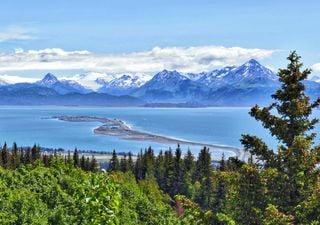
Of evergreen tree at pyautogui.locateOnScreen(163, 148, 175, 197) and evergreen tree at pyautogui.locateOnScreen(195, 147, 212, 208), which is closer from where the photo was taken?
evergreen tree at pyautogui.locateOnScreen(195, 147, 212, 208)

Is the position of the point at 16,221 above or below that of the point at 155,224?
above

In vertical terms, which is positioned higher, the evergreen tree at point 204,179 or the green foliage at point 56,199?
the green foliage at point 56,199

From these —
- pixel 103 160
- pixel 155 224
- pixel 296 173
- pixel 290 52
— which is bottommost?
pixel 103 160

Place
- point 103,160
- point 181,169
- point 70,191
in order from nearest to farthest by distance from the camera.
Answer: point 70,191 < point 181,169 < point 103,160

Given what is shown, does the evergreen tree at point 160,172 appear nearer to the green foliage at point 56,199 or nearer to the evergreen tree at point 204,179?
the evergreen tree at point 204,179

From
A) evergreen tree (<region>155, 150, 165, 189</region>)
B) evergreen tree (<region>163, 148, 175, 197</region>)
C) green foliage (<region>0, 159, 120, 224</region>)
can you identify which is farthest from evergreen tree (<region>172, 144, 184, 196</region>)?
green foliage (<region>0, 159, 120, 224</region>)

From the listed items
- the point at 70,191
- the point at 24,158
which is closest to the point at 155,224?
the point at 70,191

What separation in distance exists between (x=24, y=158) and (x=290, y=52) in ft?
370

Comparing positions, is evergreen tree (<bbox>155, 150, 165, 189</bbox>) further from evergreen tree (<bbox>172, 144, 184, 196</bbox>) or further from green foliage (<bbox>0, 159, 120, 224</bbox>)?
green foliage (<bbox>0, 159, 120, 224</bbox>)

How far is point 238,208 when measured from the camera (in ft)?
54.9

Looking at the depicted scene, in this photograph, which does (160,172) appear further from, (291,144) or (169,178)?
(291,144)

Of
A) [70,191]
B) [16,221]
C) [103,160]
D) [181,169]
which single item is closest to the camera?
[16,221]

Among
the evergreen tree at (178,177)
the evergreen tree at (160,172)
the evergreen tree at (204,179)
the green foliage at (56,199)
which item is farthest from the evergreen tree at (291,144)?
the evergreen tree at (160,172)

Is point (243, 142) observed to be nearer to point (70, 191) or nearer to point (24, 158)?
point (70, 191)
